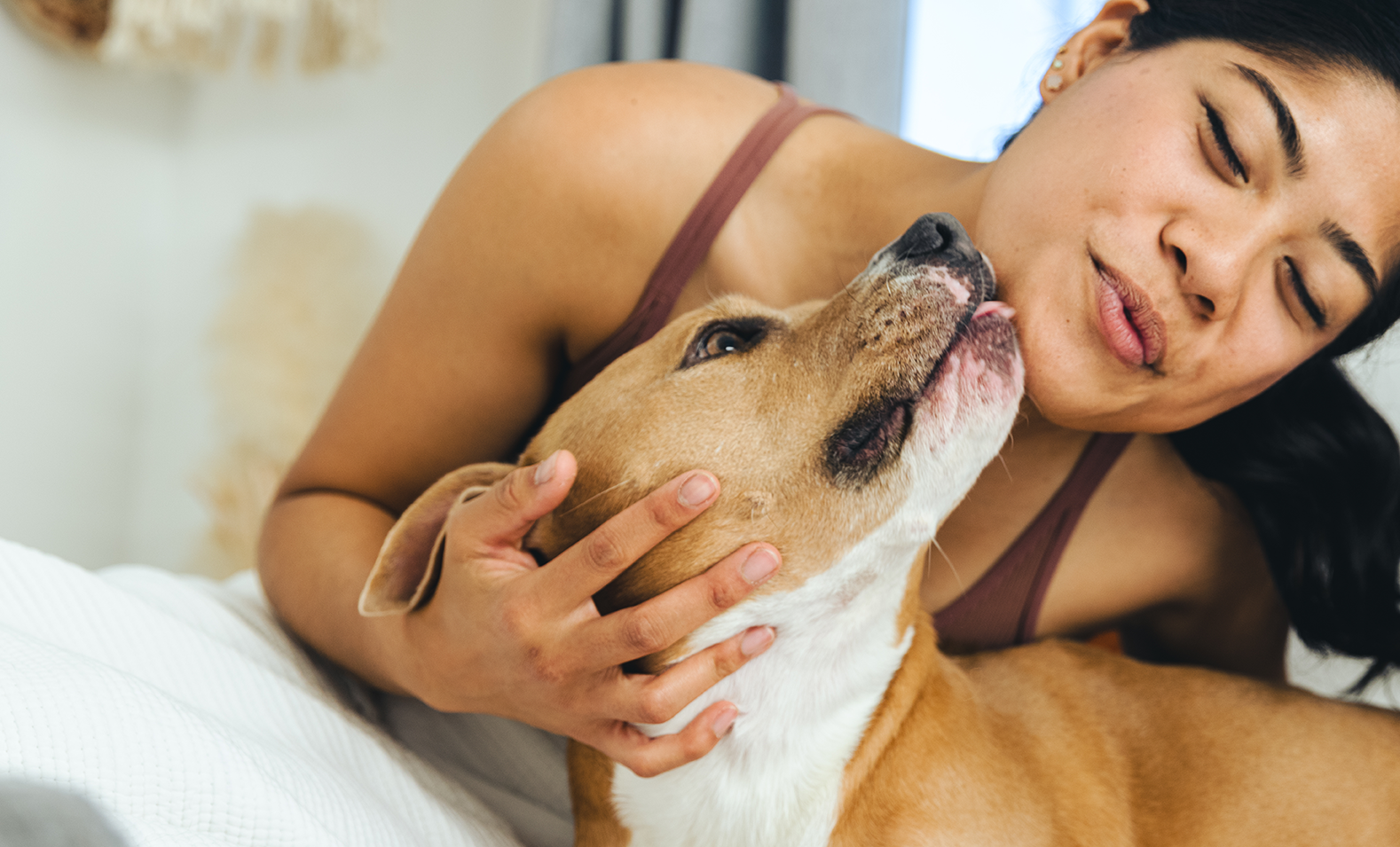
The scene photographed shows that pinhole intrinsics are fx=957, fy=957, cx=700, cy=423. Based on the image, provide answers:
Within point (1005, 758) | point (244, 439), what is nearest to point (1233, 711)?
point (1005, 758)

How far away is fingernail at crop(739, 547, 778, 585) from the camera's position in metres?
0.90

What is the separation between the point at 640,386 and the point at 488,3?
2323 millimetres

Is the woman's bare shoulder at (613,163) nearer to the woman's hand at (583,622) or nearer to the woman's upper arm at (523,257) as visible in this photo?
the woman's upper arm at (523,257)

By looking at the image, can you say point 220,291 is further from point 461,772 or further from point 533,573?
point 533,573

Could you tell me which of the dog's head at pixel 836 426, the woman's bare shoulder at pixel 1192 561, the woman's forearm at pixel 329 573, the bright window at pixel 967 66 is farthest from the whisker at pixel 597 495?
the bright window at pixel 967 66

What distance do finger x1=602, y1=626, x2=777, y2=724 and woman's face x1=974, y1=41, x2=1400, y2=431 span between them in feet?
1.40

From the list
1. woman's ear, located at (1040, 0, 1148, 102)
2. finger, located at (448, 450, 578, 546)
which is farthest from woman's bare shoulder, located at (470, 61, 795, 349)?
finger, located at (448, 450, 578, 546)

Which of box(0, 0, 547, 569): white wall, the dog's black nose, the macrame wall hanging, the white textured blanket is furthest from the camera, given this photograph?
box(0, 0, 547, 569): white wall

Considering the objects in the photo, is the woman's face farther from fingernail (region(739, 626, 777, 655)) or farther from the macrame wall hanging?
the macrame wall hanging

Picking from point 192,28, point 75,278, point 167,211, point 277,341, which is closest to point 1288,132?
point 192,28

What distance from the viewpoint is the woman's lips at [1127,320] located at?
1004mm

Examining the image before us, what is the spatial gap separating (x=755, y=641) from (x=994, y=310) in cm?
43

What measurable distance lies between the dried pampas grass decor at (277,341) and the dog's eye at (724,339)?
2.09m

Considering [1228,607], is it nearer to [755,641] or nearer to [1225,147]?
[1225,147]
